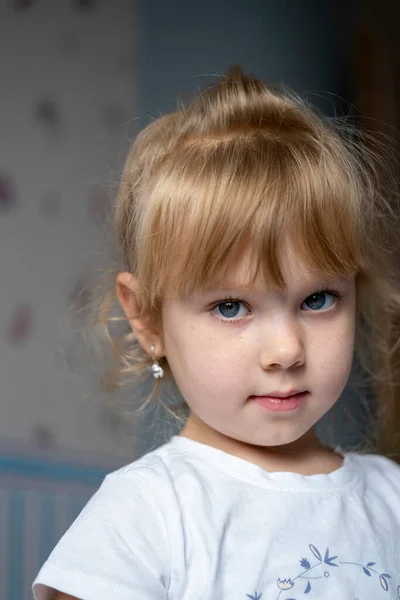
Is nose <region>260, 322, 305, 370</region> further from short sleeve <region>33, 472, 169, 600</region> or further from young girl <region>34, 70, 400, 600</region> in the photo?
short sleeve <region>33, 472, 169, 600</region>

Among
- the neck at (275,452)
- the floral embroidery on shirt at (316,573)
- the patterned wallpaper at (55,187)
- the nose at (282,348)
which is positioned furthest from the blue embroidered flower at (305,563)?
the patterned wallpaper at (55,187)

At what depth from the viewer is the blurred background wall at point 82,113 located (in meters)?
1.95

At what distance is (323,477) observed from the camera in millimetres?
1180

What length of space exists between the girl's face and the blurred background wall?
0.67 m

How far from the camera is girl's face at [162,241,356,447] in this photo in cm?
106

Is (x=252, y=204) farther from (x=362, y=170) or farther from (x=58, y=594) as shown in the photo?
(x=58, y=594)

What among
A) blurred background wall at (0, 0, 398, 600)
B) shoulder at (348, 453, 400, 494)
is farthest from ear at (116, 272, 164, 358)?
blurred background wall at (0, 0, 398, 600)

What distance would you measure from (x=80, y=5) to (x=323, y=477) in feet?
4.23

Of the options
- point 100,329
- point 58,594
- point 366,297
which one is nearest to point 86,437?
point 100,329

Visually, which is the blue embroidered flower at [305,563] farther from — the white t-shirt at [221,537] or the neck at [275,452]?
the neck at [275,452]

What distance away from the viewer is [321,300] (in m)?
1.11

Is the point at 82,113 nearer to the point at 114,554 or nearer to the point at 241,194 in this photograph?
the point at 241,194

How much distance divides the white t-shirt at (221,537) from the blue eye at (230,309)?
0.61ft

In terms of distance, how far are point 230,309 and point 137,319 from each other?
0.60 ft
